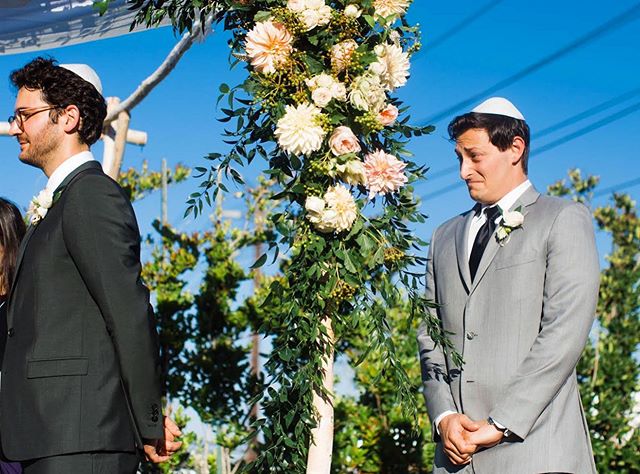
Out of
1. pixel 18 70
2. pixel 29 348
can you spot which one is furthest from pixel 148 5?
pixel 29 348

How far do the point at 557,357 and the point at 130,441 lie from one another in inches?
53.8

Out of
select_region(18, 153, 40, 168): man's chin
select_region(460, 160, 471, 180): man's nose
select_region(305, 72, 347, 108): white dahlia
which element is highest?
select_region(305, 72, 347, 108): white dahlia

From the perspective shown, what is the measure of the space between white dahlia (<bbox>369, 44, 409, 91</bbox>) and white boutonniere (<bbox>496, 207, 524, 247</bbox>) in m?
0.58

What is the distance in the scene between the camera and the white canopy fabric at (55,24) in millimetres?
4797

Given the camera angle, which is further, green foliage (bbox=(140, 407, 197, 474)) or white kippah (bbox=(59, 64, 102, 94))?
green foliage (bbox=(140, 407, 197, 474))

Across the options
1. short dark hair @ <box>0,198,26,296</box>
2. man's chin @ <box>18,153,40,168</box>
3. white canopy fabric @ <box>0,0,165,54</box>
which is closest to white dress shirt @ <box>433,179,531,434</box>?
man's chin @ <box>18,153,40,168</box>

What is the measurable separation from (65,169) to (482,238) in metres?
1.46

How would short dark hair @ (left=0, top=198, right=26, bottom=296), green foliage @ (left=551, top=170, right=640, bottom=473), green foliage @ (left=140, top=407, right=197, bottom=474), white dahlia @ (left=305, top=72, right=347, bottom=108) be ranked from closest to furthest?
white dahlia @ (left=305, top=72, right=347, bottom=108), short dark hair @ (left=0, top=198, right=26, bottom=296), green foliage @ (left=140, top=407, right=197, bottom=474), green foliage @ (left=551, top=170, right=640, bottom=473)

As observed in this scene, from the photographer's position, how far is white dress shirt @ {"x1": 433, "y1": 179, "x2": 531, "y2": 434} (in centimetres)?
302

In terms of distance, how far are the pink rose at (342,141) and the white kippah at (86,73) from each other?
0.76 m

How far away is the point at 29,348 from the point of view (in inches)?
92.5

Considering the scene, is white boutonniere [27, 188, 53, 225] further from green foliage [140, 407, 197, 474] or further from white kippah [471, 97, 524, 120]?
green foliage [140, 407, 197, 474]

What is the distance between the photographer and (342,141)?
286cm

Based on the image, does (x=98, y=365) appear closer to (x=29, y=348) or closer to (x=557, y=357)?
(x=29, y=348)
